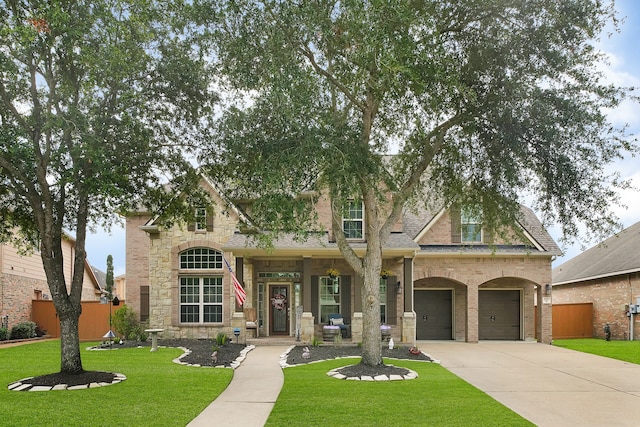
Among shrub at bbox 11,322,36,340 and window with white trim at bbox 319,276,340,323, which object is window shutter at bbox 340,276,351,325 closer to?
window with white trim at bbox 319,276,340,323

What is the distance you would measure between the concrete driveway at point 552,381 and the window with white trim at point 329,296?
3741mm

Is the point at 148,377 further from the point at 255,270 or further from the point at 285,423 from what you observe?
the point at 255,270

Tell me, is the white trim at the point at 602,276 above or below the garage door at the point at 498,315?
above

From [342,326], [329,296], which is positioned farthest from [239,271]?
[342,326]

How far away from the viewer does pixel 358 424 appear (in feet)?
29.7

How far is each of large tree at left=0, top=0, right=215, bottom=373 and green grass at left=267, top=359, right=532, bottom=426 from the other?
5176 millimetres

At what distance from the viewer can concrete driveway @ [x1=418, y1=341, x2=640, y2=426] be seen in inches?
392

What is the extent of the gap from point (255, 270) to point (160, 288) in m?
3.65

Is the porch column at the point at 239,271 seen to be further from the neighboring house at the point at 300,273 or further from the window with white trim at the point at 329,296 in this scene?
the window with white trim at the point at 329,296

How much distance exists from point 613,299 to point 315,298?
48.8 ft

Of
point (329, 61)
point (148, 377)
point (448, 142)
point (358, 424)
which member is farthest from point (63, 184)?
point (448, 142)

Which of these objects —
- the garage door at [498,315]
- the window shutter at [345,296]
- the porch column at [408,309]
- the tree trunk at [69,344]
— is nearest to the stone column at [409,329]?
the porch column at [408,309]

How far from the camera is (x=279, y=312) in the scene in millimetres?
23953

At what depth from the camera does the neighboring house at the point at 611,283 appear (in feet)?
89.0
